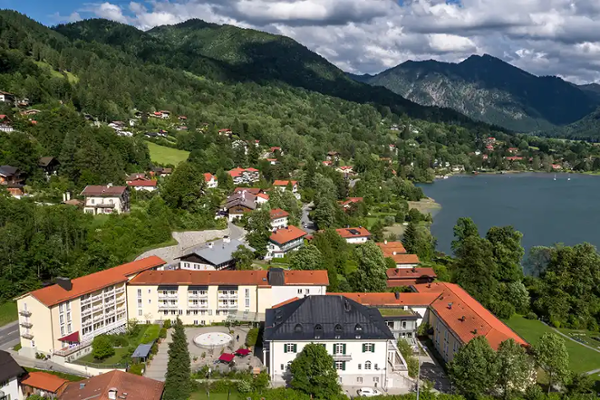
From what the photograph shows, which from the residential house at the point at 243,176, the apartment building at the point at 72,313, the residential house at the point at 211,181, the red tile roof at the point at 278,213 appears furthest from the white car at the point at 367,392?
the residential house at the point at 243,176

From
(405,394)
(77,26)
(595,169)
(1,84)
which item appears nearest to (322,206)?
(405,394)

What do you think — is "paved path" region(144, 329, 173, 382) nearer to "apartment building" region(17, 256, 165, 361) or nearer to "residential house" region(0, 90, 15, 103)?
"apartment building" region(17, 256, 165, 361)

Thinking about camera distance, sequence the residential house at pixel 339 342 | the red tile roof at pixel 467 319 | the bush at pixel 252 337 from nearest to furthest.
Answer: the residential house at pixel 339 342 < the red tile roof at pixel 467 319 < the bush at pixel 252 337

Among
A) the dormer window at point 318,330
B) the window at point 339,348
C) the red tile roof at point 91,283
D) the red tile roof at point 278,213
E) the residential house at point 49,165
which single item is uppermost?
the residential house at point 49,165

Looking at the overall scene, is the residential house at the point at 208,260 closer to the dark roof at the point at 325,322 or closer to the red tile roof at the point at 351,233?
the dark roof at the point at 325,322

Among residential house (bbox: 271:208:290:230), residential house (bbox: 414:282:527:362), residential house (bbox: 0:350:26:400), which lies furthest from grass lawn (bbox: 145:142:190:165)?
residential house (bbox: 414:282:527:362)

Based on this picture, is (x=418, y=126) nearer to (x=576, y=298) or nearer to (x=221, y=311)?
(x=576, y=298)

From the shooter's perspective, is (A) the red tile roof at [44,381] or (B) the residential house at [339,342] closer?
(A) the red tile roof at [44,381]
